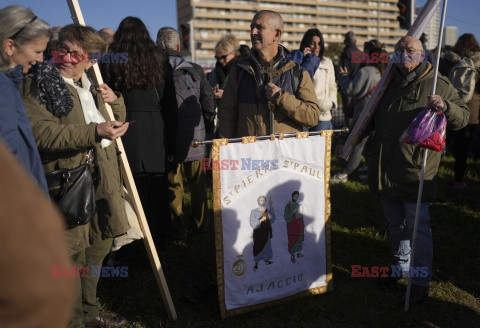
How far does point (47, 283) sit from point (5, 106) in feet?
4.37

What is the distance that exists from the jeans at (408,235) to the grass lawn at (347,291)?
10.9 inches

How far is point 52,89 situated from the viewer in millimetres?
2326

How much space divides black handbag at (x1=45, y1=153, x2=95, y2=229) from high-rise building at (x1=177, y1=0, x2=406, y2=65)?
102800 mm

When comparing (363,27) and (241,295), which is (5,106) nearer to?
(241,295)

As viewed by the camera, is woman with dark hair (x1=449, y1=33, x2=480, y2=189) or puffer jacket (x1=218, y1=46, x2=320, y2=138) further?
woman with dark hair (x1=449, y1=33, x2=480, y2=189)

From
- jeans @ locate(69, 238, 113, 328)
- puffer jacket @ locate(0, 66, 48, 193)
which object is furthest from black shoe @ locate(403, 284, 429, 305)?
puffer jacket @ locate(0, 66, 48, 193)

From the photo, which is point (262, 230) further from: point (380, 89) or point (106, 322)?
point (380, 89)

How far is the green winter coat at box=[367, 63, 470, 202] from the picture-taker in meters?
3.11

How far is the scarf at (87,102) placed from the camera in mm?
2588

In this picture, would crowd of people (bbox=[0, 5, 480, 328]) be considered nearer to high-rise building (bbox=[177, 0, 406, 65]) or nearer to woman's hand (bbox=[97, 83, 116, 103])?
woman's hand (bbox=[97, 83, 116, 103])

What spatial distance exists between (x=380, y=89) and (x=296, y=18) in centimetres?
12218

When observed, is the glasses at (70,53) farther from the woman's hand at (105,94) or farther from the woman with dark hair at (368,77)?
the woman with dark hair at (368,77)

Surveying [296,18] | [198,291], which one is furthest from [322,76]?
[296,18]

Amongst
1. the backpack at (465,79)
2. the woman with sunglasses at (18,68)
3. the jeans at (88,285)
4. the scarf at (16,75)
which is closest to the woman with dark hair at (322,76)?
the backpack at (465,79)
